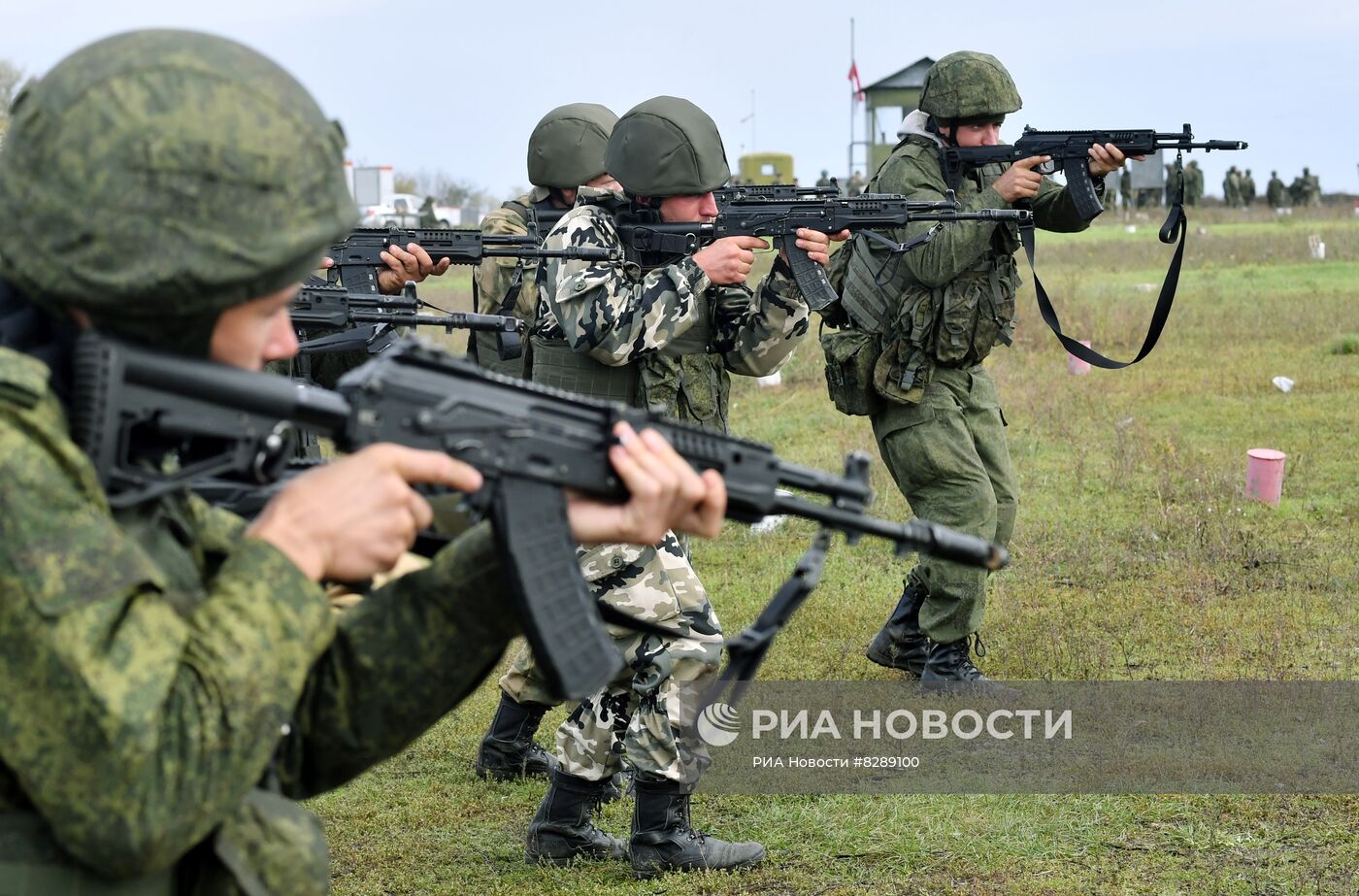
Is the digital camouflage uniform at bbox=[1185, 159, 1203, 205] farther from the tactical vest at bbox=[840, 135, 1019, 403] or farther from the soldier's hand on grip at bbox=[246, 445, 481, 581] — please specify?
the soldier's hand on grip at bbox=[246, 445, 481, 581]

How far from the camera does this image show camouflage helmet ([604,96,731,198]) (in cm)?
511

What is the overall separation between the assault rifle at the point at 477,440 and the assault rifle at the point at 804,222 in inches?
122

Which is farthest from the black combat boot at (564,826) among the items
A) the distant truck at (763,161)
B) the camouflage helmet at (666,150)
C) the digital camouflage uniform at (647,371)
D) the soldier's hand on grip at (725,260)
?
the distant truck at (763,161)

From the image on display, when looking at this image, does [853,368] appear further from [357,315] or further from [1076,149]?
[357,315]

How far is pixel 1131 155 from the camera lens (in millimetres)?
6992

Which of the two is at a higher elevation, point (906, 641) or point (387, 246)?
point (387, 246)

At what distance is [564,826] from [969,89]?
142 inches

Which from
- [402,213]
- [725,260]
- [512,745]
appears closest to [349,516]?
[725,260]

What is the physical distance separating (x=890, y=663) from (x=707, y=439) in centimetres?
445

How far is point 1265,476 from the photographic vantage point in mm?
8914

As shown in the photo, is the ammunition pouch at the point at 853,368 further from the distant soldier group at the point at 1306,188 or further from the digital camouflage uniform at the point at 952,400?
the distant soldier group at the point at 1306,188

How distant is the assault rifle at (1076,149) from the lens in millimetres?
6699

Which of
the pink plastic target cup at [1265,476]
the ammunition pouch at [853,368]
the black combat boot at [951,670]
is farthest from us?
the pink plastic target cup at [1265,476]

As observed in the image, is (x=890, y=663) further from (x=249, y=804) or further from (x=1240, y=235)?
(x=1240, y=235)
